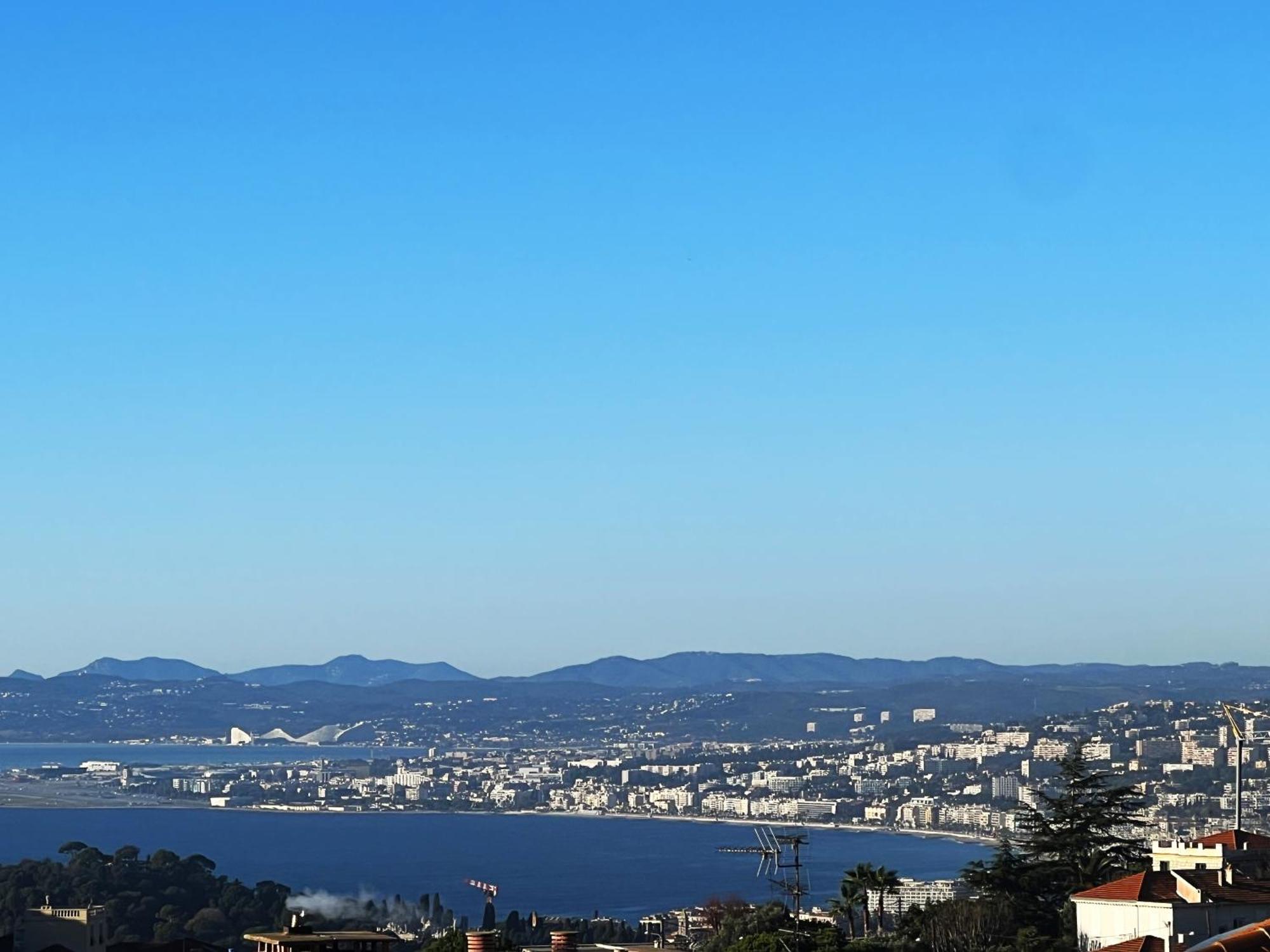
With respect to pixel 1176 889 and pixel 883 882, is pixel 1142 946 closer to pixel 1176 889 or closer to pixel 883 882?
A: pixel 1176 889

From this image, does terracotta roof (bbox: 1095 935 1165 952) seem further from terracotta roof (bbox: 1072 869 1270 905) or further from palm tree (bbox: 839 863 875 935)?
palm tree (bbox: 839 863 875 935)

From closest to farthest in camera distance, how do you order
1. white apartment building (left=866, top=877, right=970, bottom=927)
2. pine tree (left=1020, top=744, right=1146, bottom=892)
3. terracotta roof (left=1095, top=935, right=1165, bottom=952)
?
terracotta roof (left=1095, top=935, right=1165, bottom=952)
pine tree (left=1020, top=744, right=1146, bottom=892)
white apartment building (left=866, top=877, right=970, bottom=927)

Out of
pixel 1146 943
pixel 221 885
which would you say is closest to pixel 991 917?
pixel 1146 943

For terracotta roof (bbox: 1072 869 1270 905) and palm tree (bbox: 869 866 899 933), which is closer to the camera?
terracotta roof (bbox: 1072 869 1270 905)

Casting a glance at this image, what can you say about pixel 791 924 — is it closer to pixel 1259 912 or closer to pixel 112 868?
pixel 1259 912

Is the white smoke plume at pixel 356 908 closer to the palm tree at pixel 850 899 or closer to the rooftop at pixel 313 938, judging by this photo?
the palm tree at pixel 850 899

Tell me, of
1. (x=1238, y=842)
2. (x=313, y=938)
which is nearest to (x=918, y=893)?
(x=1238, y=842)

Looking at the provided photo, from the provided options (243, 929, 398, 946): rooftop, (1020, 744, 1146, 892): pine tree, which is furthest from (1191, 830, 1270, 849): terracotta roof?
(243, 929, 398, 946): rooftop
